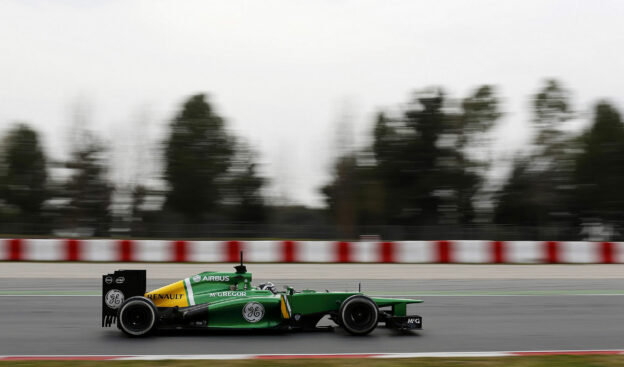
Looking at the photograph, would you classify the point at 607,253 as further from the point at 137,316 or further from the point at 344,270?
the point at 137,316

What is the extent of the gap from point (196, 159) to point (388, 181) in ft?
41.8

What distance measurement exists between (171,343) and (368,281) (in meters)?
6.77

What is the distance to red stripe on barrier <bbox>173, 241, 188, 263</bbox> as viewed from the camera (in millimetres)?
16547

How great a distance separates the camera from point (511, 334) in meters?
7.58

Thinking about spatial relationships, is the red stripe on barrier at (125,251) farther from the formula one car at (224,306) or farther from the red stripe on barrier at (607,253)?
the red stripe on barrier at (607,253)

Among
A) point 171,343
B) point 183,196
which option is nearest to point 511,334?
point 171,343

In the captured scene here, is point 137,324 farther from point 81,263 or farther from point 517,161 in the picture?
point 517,161

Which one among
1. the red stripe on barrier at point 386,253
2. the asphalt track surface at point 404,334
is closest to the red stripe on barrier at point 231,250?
the red stripe on barrier at point 386,253

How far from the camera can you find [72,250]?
16500mm

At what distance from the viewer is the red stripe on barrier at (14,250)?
16.4m

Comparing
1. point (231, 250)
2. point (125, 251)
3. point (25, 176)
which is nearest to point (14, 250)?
point (125, 251)

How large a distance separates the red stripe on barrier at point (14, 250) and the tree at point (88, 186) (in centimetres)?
2262

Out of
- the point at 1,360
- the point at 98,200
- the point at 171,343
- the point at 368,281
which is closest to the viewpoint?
the point at 1,360

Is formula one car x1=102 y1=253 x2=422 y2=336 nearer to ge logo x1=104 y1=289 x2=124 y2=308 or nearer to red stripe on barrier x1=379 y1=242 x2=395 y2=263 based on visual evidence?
ge logo x1=104 y1=289 x2=124 y2=308
